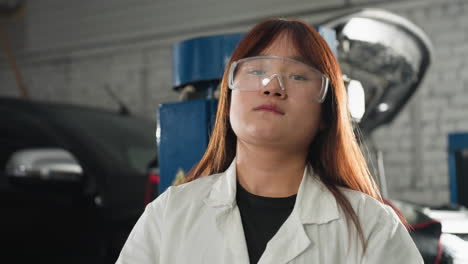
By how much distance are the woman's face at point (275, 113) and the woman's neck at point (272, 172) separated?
0.02 metres

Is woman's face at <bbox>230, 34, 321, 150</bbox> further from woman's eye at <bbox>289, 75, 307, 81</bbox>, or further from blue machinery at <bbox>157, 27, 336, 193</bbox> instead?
blue machinery at <bbox>157, 27, 336, 193</bbox>

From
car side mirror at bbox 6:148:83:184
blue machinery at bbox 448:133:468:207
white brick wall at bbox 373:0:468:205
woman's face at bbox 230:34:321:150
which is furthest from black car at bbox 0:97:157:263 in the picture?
white brick wall at bbox 373:0:468:205

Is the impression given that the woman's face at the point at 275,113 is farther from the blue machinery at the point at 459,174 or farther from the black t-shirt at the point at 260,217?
the blue machinery at the point at 459,174

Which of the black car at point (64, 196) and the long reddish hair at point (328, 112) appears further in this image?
the black car at point (64, 196)

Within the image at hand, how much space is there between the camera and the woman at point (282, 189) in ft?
2.81

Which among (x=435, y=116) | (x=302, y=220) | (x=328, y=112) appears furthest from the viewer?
(x=435, y=116)

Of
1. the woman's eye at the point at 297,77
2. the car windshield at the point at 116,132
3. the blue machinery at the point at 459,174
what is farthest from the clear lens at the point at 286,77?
the blue machinery at the point at 459,174

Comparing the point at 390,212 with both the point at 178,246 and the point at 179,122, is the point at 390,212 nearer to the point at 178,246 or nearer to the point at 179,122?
the point at 178,246

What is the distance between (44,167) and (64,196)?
16 cm

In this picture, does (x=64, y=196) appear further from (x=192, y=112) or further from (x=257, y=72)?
(x=257, y=72)

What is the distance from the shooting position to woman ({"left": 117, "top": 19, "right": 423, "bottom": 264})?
86cm

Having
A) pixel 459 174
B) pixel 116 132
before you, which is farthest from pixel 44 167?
pixel 459 174

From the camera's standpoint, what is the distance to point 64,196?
2006 millimetres

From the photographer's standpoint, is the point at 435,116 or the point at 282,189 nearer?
the point at 282,189
